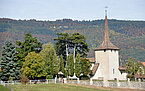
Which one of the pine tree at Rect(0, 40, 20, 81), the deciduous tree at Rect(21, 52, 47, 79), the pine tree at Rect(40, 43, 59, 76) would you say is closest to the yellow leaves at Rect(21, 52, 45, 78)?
the deciduous tree at Rect(21, 52, 47, 79)

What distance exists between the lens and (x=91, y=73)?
2958 inches

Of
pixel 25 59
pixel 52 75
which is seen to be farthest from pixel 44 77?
pixel 25 59

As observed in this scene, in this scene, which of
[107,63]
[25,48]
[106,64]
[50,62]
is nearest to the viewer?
[50,62]

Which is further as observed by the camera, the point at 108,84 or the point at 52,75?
the point at 52,75

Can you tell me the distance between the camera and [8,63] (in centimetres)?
6525

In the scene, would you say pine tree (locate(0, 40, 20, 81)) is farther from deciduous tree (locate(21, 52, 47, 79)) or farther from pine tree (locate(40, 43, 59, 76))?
pine tree (locate(40, 43, 59, 76))

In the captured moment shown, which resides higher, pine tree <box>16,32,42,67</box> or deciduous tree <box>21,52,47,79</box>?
pine tree <box>16,32,42,67</box>

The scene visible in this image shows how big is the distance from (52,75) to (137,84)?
26074mm

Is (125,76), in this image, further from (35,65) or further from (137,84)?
(137,84)

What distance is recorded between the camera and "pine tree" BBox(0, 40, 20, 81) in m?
64.9

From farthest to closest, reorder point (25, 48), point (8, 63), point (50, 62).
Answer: point (25, 48) < point (50, 62) < point (8, 63)

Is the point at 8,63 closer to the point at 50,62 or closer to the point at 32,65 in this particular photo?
the point at 32,65

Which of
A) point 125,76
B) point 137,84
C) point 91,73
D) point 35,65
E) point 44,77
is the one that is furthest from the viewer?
point 125,76

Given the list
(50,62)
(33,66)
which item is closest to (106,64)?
(50,62)
